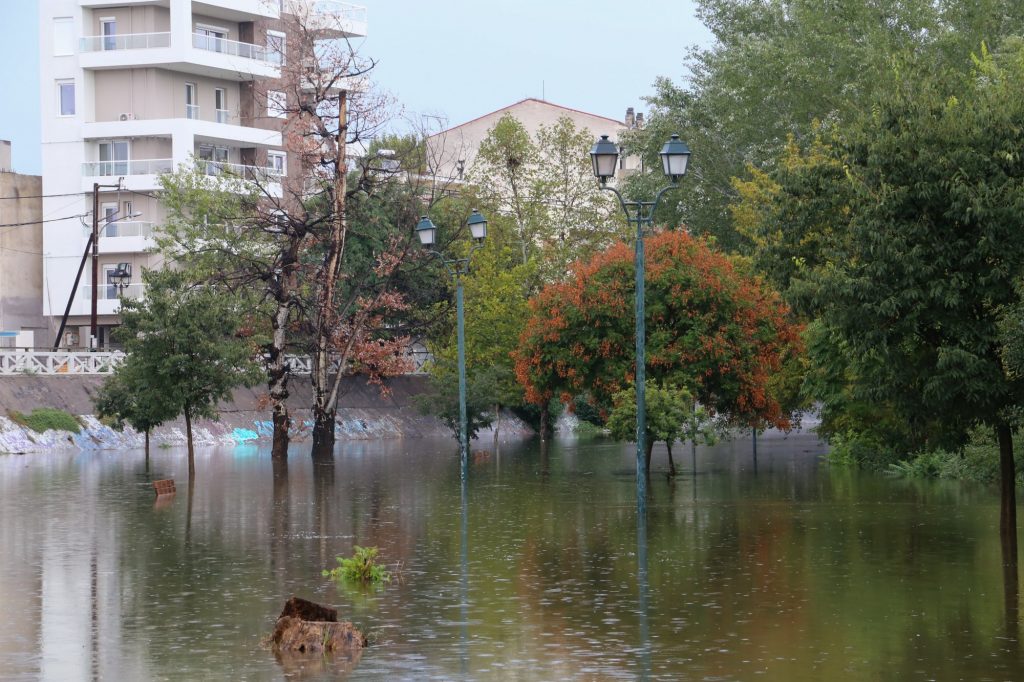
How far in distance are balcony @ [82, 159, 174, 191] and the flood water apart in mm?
40827

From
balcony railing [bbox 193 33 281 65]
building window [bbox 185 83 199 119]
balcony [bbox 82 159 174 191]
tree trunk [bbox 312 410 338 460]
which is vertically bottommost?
tree trunk [bbox 312 410 338 460]

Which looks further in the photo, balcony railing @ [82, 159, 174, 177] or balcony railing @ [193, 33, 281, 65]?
balcony railing @ [193, 33, 281, 65]

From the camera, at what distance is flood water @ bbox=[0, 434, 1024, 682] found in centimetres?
1166

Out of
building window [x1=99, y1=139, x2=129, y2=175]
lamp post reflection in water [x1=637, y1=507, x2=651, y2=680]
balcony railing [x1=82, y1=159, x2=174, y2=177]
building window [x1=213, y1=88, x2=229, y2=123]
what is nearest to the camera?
lamp post reflection in water [x1=637, y1=507, x2=651, y2=680]

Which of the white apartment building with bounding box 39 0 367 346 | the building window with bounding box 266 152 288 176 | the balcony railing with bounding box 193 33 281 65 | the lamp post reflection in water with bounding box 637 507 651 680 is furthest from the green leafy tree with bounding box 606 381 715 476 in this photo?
the building window with bounding box 266 152 288 176

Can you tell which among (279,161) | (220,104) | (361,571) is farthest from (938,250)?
(279,161)

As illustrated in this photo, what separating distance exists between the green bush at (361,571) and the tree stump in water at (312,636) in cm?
382

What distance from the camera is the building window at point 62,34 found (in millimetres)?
73125

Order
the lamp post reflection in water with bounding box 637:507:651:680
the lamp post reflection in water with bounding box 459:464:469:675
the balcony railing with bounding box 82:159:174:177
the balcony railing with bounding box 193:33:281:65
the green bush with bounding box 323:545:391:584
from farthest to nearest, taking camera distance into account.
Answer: the balcony railing with bounding box 193:33:281:65, the balcony railing with bounding box 82:159:174:177, the green bush with bounding box 323:545:391:584, the lamp post reflection in water with bounding box 459:464:469:675, the lamp post reflection in water with bounding box 637:507:651:680

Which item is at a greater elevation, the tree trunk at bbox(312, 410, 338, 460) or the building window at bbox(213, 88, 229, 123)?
the building window at bbox(213, 88, 229, 123)

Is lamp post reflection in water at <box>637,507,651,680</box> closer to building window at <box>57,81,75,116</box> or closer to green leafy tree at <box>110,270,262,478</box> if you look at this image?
green leafy tree at <box>110,270,262,478</box>

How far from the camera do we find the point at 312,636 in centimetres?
1239

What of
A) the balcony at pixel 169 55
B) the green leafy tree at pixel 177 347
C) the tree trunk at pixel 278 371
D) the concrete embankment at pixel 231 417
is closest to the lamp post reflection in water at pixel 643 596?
the green leafy tree at pixel 177 347

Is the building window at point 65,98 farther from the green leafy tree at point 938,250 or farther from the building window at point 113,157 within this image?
the green leafy tree at point 938,250
